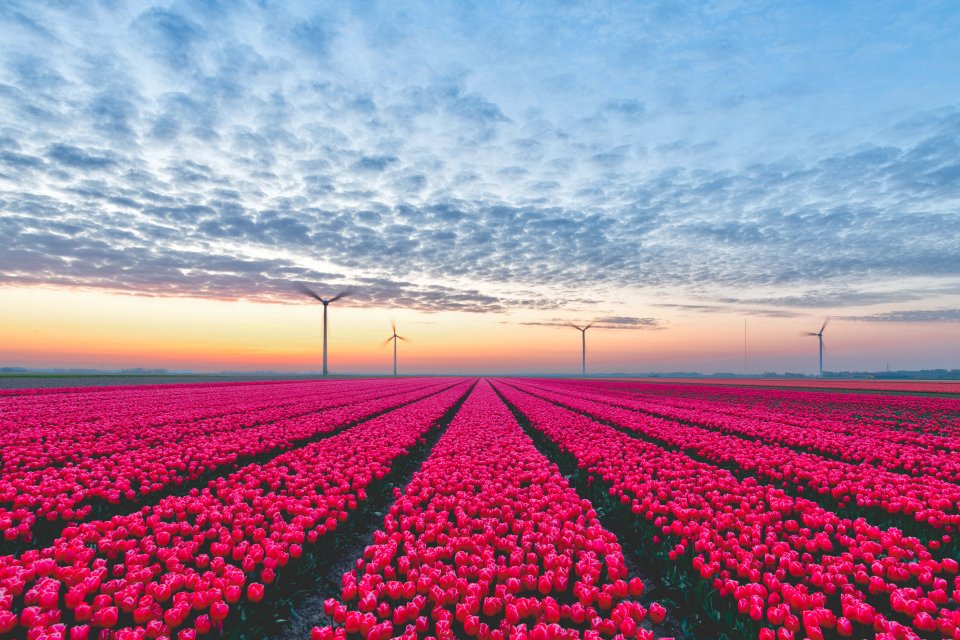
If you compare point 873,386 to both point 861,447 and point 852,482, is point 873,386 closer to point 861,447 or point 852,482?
point 861,447

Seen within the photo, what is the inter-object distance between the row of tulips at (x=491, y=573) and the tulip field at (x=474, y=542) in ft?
0.08

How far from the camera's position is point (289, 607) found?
16.2ft

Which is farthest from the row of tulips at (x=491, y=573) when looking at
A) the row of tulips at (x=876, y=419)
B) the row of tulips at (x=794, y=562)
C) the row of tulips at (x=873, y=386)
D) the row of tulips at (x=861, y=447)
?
the row of tulips at (x=873, y=386)

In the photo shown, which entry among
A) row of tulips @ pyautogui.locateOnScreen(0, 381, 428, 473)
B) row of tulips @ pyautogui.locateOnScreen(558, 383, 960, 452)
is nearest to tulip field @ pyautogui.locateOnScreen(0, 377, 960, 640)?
row of tulips @ pyautogui.locateOnScreen(0, 381, 428, 473)

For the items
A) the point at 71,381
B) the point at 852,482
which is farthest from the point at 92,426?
the point at 71,381

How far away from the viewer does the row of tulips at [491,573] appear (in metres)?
3.61

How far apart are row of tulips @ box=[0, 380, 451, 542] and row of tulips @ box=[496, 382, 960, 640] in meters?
7.40

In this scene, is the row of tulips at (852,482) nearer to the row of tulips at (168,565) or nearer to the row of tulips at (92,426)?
the row of tulips at (168,565)

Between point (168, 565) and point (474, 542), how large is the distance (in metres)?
2.85

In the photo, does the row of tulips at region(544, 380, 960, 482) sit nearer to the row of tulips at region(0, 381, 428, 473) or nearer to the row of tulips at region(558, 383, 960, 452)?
the row of tulips at region(558, 383, 960, 452)

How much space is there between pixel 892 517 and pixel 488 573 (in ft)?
21.2

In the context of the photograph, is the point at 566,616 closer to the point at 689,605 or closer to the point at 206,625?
the point at 689,605

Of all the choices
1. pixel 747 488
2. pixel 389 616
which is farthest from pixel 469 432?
pixel 389 616

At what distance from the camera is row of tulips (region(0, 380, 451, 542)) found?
21.0ft
